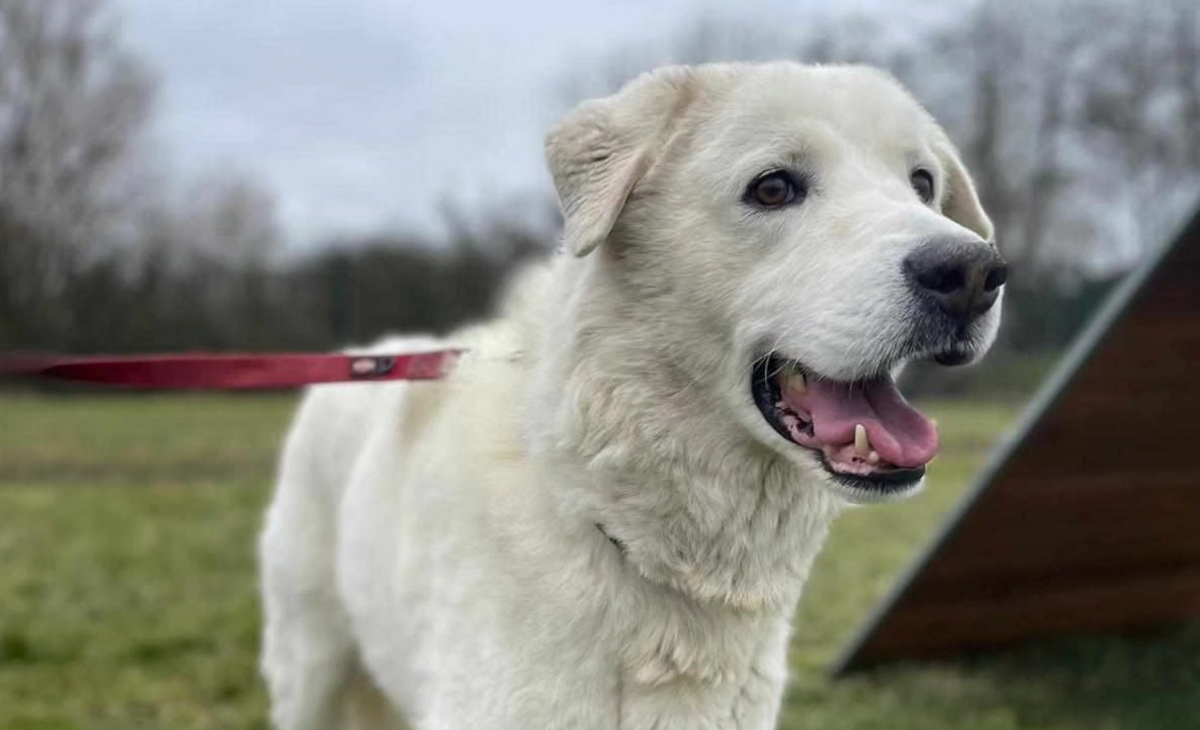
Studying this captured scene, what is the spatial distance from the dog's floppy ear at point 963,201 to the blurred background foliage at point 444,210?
2250 cm

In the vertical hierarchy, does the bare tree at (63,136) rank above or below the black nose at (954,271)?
below

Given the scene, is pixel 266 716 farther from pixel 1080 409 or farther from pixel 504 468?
pixel 1080 409

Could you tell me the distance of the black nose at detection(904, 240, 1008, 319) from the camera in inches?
79.2

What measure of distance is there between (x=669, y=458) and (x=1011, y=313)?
80.7 feet

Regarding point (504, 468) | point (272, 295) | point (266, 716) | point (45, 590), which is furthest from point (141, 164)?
point (504, 468)

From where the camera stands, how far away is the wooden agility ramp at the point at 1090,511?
4.02 metres

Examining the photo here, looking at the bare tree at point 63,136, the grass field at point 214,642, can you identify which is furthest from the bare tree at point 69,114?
the grass field at point 214,642

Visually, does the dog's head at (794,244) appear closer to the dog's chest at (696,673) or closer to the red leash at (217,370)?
the dog's chest at (696,673)

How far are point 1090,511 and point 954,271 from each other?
3.34 metres

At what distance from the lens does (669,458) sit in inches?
90.4

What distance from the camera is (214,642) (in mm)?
5949

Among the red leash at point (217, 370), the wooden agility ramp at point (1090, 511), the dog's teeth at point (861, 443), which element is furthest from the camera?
the wooden agility ramp at point (1090, 511)

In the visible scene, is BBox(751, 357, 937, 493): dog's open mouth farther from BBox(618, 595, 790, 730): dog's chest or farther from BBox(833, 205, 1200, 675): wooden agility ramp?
BBox(833, 205, 1200, 675): wooden agility ramp

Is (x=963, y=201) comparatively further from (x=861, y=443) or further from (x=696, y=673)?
(x=696, y=673)
